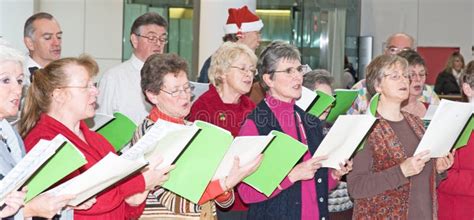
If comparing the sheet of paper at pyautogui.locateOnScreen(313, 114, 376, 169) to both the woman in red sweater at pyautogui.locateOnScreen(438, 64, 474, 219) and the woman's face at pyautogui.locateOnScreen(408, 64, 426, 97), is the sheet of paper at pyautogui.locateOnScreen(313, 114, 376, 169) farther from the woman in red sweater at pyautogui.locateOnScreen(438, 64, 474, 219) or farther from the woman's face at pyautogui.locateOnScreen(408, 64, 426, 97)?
the woman's face at pyautogui.locateOnScreen(408, 64, 426, 97)

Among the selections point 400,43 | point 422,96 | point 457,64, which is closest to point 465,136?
point 422,96

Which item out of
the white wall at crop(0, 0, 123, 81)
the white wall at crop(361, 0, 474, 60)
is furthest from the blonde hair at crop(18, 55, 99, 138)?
the white wall at crop(361, 0, 474, 60)

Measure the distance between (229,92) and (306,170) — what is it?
103 centimetres

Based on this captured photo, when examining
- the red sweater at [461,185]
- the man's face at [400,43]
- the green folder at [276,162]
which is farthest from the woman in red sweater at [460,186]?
the man's face at [400,43]

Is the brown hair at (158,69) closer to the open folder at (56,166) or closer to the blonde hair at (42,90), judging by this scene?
the blonde hair at (42,90)

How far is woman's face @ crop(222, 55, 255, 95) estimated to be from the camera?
4.75 meters

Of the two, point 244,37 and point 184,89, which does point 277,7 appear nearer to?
point 244,37

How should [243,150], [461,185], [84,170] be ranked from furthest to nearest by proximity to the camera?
1. [461,185]
2. [243,150]
3. [84,170]

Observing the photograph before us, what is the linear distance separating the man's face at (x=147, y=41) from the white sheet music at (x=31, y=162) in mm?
3200

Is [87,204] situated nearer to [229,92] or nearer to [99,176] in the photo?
[99,176]

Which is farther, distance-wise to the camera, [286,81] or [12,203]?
[286,81]

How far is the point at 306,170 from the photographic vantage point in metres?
3.97

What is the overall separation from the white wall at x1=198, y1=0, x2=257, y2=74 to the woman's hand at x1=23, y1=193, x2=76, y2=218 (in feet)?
16.8

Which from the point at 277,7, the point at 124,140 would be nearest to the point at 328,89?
the point at 124,140
